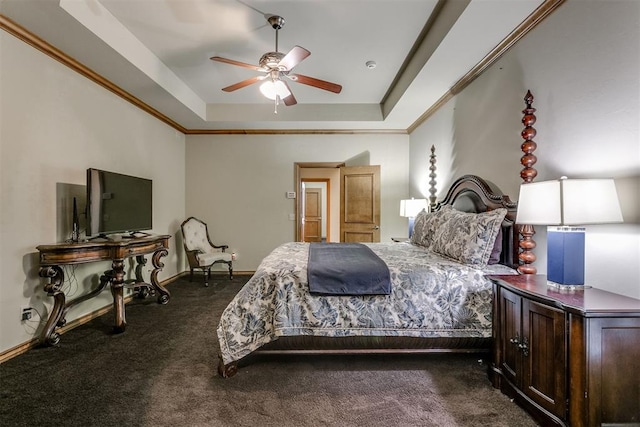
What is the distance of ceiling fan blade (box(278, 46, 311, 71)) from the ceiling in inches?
16.8

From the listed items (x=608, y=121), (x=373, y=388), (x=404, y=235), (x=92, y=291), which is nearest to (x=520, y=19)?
(x=608, y=121)

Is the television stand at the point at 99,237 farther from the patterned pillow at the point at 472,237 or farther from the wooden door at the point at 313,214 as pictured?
the wooden door at the point at 313,214

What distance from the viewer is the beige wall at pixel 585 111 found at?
5.08 ft

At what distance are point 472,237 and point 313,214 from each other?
28.0 ft

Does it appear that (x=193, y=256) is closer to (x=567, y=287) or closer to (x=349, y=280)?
(x=349, y=280)

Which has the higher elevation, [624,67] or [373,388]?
[624,67]

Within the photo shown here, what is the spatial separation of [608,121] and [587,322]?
3.76 ft

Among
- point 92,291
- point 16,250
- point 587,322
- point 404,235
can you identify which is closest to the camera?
point 587,322

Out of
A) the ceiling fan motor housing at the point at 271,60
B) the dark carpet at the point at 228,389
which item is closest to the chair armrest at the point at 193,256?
the dark carpet at the point at 228,389

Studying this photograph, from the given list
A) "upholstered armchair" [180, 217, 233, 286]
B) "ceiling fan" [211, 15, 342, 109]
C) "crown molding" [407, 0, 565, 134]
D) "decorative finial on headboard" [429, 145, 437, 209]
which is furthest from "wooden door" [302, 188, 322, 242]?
"ceiling fan" [211, 15, 342, 109]

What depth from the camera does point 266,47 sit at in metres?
3.15

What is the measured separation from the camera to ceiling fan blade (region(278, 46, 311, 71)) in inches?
93.2

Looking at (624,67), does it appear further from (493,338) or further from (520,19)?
(493,338)

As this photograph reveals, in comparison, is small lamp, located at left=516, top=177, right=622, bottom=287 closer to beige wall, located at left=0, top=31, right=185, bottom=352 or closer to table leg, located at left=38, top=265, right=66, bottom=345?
table leg, located at left=38, top=265, right=66, bottom=345
